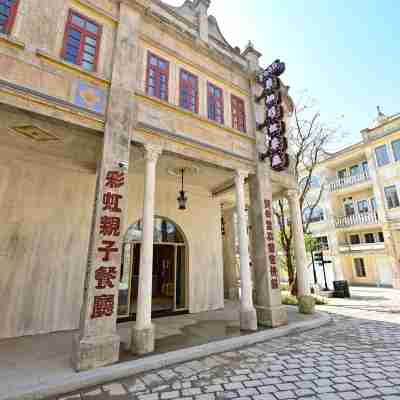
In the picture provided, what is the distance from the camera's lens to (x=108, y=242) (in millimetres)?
5008

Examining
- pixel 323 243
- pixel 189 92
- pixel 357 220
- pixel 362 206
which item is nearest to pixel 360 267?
pixel 323 243

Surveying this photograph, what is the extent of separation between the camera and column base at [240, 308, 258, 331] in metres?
6.68

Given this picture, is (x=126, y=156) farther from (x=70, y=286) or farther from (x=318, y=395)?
(x=318, y=395)

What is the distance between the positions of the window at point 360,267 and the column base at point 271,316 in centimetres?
1838

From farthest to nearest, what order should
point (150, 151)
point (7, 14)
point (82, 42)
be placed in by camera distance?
point (150, 151), point (82, 42), point (7, 14)

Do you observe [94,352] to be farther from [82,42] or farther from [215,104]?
[215,104]

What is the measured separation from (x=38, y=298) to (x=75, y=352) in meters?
3.20

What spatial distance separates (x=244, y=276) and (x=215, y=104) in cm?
578

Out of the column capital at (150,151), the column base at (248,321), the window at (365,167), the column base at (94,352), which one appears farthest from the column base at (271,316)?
the window at (365,167)

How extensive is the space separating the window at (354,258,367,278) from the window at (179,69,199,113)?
71.7ft

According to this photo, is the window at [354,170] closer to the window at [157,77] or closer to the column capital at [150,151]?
the window at [157,77]

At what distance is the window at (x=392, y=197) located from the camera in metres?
18.2

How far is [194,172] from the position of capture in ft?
28.5

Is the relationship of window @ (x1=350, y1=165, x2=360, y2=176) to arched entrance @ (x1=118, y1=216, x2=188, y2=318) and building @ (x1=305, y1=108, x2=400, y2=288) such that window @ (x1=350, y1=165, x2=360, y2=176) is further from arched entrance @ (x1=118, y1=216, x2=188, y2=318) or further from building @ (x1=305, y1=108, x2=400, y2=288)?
arched entrance @ (x1=118, y1=216, x2=188, y2=318)
